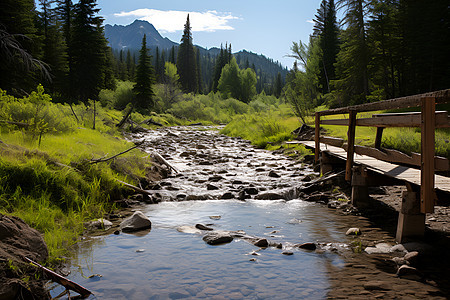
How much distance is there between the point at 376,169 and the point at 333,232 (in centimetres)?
149

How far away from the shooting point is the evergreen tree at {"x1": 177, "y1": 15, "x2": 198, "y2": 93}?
77312mm

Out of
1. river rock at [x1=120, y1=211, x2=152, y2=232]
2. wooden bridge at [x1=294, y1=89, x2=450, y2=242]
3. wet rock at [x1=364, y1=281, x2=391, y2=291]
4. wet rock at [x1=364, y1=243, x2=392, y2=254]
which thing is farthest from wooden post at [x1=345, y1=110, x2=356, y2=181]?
river rock at [x1=120, y1=211, x2=152, y2=232]

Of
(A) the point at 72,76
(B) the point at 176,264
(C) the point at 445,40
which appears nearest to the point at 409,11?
(C) the point at 445,40

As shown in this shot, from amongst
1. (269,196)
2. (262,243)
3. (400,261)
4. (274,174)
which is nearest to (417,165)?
(400,261)

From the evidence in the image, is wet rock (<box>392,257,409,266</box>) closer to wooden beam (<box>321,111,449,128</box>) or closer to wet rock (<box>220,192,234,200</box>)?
wooden beam (<box>321,111,449,128</box>)

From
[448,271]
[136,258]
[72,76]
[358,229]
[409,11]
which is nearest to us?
[448,271]

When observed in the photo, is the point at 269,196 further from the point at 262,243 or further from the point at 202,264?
the point at 202,264

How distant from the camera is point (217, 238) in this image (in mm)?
4902

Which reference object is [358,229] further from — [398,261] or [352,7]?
[352,7]

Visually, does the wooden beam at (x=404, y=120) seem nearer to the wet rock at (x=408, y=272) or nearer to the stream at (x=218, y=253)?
the wet rock at (x=408, y=272)

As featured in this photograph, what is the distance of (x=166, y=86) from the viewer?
47312 mm

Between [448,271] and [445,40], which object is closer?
[448,271]

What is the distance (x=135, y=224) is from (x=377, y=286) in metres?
3.50

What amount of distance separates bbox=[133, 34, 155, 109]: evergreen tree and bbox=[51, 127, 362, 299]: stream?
3285 centimetres
